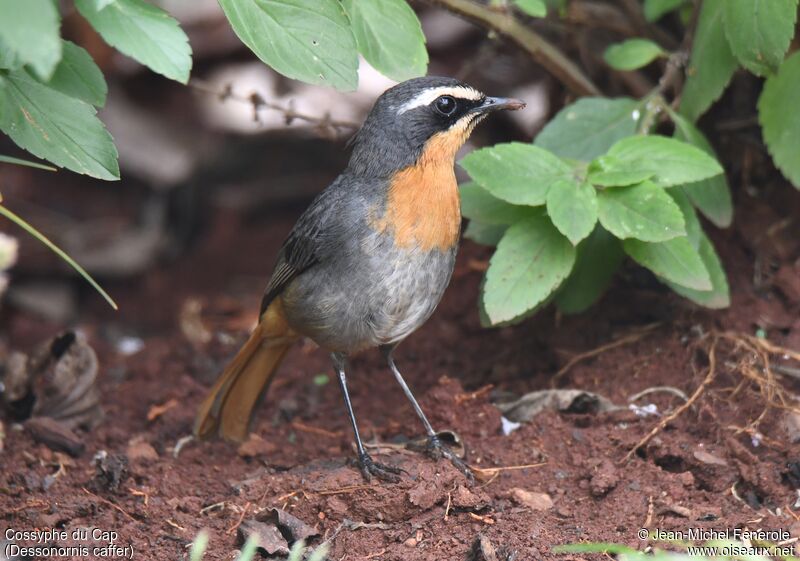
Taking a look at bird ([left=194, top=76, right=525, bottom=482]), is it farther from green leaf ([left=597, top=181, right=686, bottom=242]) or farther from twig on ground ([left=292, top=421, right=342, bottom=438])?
green leaf ([left=597, top=181, right=686, bottom=242])

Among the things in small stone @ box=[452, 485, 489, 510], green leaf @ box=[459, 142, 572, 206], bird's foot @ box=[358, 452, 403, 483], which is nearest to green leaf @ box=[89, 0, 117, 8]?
green leaf @ box=[459, 142, 572, 206]

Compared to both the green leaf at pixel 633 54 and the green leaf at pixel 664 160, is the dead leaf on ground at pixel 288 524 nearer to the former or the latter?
the green leaf at pixel 664 160

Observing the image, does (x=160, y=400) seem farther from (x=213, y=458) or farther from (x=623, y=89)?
(x=623, y=89)

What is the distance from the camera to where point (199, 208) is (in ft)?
29.6

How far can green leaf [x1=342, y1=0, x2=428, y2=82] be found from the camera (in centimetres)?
443

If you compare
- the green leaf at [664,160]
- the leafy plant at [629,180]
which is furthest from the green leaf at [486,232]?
the green leaf at [664,160]

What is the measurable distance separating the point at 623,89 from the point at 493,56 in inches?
43.8

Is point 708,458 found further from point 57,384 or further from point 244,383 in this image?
point 57,384

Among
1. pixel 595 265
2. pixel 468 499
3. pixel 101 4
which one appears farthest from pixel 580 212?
pixel 101 4

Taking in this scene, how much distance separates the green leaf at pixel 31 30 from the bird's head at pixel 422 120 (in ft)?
7.43

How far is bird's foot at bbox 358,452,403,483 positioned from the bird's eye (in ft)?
5.60

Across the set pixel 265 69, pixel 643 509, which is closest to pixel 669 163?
pixel 643 509

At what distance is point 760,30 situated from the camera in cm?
454

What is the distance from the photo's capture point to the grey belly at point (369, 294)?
15.9ft
